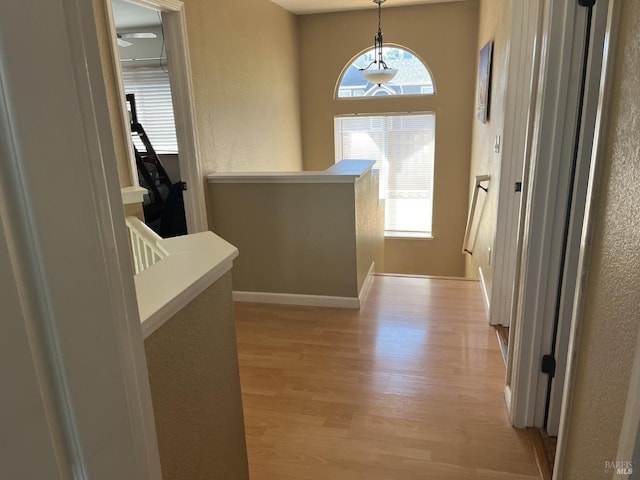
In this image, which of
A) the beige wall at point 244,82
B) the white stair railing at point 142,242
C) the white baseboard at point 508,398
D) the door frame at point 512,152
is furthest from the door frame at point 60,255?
the beige wall at point 244,82

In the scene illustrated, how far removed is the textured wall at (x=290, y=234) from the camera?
3.26m

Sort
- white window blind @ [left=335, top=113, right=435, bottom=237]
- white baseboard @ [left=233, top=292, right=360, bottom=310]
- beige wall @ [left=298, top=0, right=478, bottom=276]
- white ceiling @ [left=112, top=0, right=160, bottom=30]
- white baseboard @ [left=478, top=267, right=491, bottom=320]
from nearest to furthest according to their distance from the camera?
white baseboard @ [left=478, top=267, right=491, bottom=320]
white baseboard @ [left=233, top=292, right=360, bottom=310]
white ceiling @ [left=112, top=0, right=160, bottom=30]
beige wall @ [left=298, top=0, right=478, bottom=276]
white window blind @ [left=335, top=113, right=435, bottom=237]

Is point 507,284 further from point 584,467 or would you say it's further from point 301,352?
point 584,467

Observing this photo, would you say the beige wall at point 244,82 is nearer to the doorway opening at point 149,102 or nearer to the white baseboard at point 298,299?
the white baseboard at point 298,299

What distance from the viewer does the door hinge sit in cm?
187

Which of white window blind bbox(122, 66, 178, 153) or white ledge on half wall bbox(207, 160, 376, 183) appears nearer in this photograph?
white ledge on half wall bbox(207, 160, 376, 183)

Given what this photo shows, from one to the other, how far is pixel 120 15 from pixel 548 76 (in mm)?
4712

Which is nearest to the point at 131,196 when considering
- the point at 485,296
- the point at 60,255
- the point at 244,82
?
the point at 60,255

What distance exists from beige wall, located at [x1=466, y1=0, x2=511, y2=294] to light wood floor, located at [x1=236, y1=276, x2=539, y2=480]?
55 centimetres

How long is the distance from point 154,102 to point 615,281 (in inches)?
233

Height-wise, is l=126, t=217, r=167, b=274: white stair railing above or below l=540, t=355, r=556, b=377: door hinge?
above

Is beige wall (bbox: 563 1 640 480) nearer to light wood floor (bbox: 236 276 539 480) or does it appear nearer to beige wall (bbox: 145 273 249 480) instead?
light wood floor (bbox: 236 276 539 480)

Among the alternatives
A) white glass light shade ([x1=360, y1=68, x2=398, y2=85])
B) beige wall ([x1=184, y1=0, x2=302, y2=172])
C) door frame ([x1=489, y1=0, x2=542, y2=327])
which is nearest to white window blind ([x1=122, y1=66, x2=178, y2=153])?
beige wall ([x1=184, y1=0, x2=302, y2=172])

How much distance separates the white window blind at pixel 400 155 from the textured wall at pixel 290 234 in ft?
10.1
